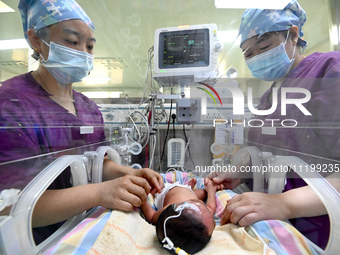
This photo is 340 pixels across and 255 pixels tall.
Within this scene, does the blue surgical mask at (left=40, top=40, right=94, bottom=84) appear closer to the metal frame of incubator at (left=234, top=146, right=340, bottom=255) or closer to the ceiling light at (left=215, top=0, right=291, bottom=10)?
the ceiling light at (left=215, top=0, right=291, bottom=10)

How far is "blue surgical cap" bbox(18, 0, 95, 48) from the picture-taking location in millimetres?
729

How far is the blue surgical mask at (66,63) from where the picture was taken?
31.0 inches

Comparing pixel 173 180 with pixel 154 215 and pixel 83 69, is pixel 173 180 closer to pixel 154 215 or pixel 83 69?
pixel 154 215

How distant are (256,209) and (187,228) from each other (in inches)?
A: 11.0

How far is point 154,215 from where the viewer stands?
2.84 feet

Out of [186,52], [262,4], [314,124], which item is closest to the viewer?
[314,124]

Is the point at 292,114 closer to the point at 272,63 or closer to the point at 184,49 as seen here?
the point at 272,63

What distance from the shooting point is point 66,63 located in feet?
A: 2.72

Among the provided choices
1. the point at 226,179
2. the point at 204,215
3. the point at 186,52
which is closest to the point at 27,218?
the point at 204,215

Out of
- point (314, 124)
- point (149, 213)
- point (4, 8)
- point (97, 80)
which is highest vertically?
point (4, 8)

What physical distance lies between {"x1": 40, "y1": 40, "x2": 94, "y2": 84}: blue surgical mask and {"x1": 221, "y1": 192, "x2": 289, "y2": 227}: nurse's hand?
1003mm

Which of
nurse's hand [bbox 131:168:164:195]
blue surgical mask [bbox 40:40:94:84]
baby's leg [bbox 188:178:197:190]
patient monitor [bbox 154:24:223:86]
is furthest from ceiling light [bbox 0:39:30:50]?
Result: baby's leg [bbox 188:178:197:190]

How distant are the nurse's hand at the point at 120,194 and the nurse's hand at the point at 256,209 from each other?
39cm

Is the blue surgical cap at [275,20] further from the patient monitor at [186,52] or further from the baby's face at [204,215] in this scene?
the baby's face at [204,215]
